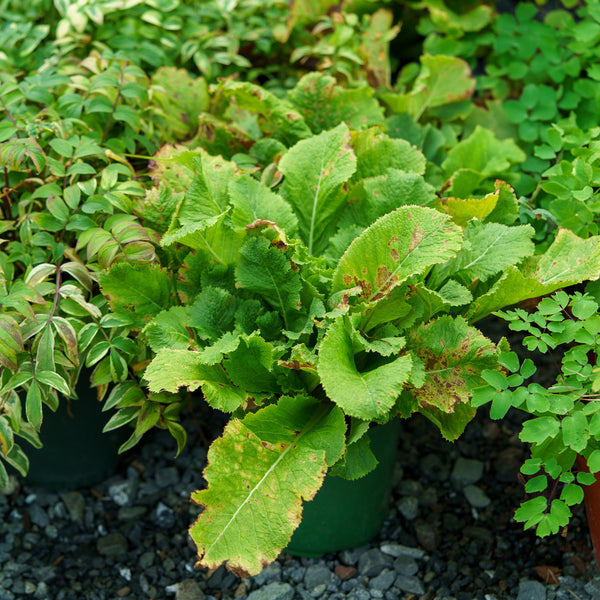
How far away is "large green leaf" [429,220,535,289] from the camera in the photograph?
1.51 metres

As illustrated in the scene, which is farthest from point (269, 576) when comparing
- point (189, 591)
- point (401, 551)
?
point (401, 551)

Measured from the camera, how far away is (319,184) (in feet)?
5.43

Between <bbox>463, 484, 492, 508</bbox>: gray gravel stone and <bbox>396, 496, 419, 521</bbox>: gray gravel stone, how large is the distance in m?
0.15

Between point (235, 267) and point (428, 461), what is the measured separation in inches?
34.7

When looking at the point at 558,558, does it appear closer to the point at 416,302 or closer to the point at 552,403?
the point at 552,403

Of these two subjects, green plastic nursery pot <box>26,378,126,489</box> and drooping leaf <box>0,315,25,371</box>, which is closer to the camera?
drooping leaf <box>0,315,25,371</box>

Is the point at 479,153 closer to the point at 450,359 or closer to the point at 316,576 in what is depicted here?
the point at 450,359

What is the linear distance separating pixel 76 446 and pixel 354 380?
0.98m

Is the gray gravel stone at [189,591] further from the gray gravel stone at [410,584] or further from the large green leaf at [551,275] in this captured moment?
the large green leaf at [551,275]

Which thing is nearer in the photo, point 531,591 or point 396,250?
point 396,250

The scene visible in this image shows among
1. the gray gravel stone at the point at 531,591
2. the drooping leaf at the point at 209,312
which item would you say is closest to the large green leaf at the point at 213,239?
the drooping leaf at the point at 209,312

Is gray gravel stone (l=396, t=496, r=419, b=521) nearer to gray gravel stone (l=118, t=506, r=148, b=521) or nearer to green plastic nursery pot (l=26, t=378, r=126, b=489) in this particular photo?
gray gravel stone (l=118, t=506, r=148, b=521)

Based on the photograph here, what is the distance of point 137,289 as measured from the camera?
60.4 inches

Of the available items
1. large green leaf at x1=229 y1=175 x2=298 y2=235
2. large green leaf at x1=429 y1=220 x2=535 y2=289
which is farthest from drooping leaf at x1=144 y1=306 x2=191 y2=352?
large green leaf at x1=429 y1=220 x2=535 y2=289
